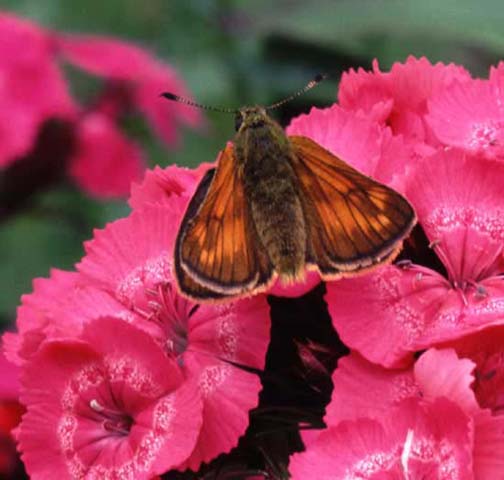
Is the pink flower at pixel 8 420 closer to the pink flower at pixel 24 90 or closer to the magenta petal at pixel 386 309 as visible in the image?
the pink flower at pixel 24 90

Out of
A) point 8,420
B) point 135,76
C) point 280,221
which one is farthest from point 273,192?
point 135,76

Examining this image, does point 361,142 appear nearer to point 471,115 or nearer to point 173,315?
point 471,115

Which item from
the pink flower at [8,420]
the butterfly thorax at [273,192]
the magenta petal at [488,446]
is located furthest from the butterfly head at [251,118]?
the pink flower at [8,420]

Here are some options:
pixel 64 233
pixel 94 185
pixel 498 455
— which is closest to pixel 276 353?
pixel 498 455

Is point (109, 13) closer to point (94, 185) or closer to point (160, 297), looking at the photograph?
point (94, 185)

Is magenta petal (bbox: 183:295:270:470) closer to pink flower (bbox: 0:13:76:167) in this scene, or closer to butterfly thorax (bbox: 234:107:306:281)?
butterfly thorax (bbox: 234:107:306:281)

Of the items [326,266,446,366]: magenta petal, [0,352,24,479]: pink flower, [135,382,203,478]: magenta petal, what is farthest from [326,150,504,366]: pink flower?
[0,352,24,479]: pink flower

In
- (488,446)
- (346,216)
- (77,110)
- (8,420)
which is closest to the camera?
(488,446)
